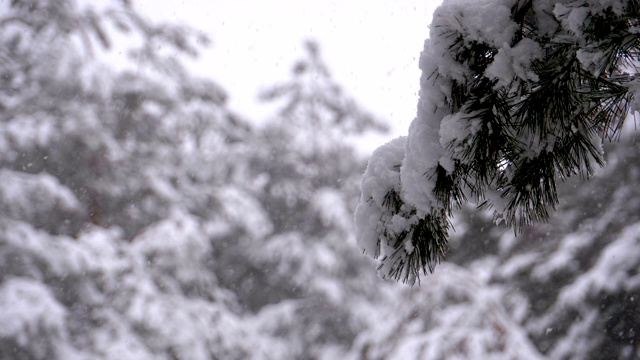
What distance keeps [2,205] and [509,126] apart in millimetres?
5932

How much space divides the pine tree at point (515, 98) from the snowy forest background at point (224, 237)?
3923 millimetres

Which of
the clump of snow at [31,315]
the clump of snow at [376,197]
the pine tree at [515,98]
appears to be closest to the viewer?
the pine tree at [515,98]

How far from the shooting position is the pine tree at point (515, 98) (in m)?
0.87

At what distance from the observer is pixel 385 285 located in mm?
7746

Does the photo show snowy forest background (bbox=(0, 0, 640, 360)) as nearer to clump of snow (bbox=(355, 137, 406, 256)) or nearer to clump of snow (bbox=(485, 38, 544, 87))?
clump of snow (bbox=(355, 137, 406, 256))

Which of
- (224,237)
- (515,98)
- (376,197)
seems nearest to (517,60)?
(515,98)

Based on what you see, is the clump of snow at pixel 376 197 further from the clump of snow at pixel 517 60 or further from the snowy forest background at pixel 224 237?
the snowy forest background at pixel 224 237

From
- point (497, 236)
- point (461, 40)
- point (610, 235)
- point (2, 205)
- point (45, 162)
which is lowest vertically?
point (461, 40)

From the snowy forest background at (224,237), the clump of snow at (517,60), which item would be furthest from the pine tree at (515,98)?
the snowy forest background at (224,237)

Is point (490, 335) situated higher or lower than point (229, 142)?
lower

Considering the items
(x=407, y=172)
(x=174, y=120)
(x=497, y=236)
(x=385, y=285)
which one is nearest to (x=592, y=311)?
(x=497, y=236)

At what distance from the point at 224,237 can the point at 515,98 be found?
7.33 m

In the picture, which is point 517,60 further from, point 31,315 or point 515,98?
point 31,315

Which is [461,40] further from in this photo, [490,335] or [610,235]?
[610,235]
